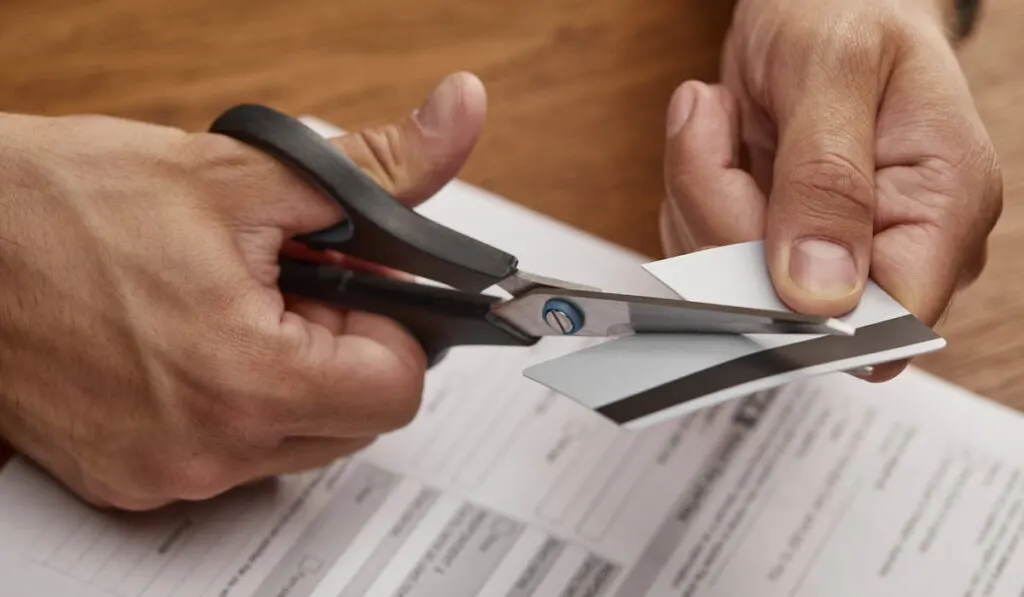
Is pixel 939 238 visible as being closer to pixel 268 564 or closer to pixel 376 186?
pixel 376 186

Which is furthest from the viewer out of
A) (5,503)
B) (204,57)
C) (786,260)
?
(204,57)

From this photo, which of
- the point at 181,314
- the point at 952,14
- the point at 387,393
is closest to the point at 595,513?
the point at 387,393

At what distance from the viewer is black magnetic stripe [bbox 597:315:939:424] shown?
39 cm

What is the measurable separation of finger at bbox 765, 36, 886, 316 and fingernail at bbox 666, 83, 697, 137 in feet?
0.19

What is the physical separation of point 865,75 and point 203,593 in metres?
0.42

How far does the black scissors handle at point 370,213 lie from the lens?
48 centimetres

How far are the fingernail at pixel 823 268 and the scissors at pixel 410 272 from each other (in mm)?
76

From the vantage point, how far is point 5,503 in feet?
1.79

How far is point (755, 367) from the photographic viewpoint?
0.39m

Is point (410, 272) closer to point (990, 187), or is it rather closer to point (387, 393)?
point (387, 393)

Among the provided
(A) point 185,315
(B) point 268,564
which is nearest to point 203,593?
(B) point 268,564

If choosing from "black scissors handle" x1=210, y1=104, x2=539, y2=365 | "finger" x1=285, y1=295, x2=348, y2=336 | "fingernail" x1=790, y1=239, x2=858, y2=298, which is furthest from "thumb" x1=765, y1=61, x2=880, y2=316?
"finger" x1=285, y1=295, x2=348, y2=336

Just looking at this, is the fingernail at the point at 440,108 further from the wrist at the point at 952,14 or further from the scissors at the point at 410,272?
the wrist at the point at 952,14

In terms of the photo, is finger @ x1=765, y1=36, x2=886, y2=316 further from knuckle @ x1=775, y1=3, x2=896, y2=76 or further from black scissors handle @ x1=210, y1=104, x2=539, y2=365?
black scissors handle @ x1=210, y1=104, x2=539, y2=365
